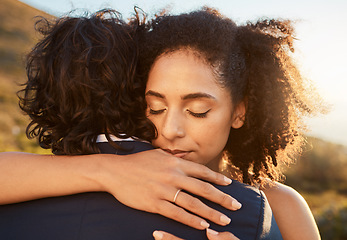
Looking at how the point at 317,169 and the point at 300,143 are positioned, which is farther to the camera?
the point at 317,169

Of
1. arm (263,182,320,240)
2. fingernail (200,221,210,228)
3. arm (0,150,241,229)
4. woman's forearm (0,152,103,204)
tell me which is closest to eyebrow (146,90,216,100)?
arm (0,150,241,229)

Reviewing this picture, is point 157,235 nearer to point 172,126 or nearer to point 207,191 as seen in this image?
point 207,191

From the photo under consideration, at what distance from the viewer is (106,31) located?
7.87ft

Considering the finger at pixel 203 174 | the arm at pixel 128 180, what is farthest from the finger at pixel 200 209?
the finger at pixel 203 174

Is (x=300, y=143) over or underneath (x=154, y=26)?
underneath

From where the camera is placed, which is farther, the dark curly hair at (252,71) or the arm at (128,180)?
the dark curly hair at (252,71)

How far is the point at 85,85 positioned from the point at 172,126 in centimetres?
59

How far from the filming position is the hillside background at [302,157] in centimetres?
675

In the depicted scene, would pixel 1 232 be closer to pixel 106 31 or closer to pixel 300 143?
pixel 106 31

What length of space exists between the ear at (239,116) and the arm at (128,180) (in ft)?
3.33

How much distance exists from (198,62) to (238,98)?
1.66ft

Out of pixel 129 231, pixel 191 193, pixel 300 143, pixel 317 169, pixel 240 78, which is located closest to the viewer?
pixel 129 231

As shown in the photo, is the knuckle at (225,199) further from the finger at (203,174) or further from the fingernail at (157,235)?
the fingernail at (157,235)

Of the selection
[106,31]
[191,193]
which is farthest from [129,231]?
[106,31]
